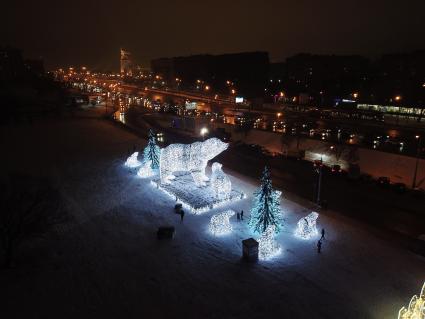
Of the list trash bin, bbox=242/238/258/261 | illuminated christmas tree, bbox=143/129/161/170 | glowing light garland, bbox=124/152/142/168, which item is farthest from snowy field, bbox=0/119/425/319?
glowing light garland, bbox=124/152/142/168

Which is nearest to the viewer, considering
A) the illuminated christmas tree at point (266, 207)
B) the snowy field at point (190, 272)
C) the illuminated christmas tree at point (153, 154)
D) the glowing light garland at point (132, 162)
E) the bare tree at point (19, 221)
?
the snowy field at point (190, 272)

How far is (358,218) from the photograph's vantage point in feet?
65.3

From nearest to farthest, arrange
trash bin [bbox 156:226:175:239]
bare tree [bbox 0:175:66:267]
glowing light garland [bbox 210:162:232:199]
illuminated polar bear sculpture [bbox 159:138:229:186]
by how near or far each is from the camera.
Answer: bare tree [bbox 0:175:66:267] → trash bin [bbox 156:226:175:239] → glowing light garland [bbox 210:162:232:199] → illuminated polar bear sculpture [bbox 159:138:229:186]

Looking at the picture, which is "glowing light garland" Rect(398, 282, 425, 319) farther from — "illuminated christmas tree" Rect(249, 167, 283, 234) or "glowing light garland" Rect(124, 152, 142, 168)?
"glowing light garland" Rect(124, 152, 142, 168)

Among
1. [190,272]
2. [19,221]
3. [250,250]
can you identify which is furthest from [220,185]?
[19,221]

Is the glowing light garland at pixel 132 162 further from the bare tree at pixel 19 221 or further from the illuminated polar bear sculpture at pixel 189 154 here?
the bare tree at pixel 19 221

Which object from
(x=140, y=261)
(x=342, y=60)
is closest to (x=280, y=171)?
(x=140, y=261)

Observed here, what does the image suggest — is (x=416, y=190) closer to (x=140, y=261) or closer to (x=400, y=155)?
(x=400, y=155)

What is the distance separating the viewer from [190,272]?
13.9 meters

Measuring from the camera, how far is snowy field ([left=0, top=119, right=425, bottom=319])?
11898mm

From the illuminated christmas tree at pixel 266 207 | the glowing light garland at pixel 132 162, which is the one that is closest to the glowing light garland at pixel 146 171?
the glowing light garland at pixel 132 162

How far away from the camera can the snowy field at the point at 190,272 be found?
11898 millimetres

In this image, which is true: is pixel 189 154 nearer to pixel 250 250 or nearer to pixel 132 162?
pixel 132 162

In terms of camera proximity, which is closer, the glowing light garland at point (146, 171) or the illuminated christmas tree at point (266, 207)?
the illuminated christmas tree at point (266, 207)
